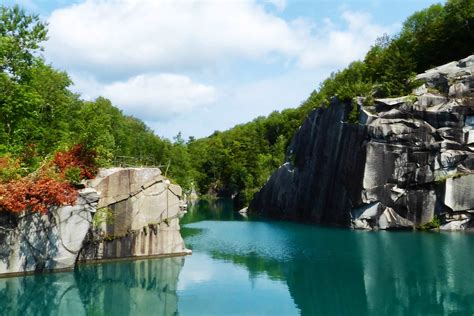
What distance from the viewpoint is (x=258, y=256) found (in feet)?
115

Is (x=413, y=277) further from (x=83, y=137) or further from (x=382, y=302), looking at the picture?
(x=83, y=137)

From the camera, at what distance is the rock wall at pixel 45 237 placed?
26.0 m

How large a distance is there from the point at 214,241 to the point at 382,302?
23.2 meters

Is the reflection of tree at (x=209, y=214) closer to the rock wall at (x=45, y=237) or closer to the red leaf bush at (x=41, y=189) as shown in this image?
the rock wall at (x=45, y=237)

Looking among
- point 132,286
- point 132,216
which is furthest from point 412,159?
point 132,286

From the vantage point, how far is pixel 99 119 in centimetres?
4897

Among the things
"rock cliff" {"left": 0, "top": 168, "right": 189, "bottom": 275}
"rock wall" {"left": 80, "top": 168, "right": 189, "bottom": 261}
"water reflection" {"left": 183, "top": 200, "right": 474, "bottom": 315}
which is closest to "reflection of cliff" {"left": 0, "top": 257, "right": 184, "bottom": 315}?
"rock cliff" {"left": 0, "top": 168, "right": 189, "bottom": 275}

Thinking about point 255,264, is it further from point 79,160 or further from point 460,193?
point 460,193

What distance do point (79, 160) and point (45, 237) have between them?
540cm

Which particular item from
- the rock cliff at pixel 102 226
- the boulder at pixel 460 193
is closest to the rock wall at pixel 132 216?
the rock cliff at pixel 102 226

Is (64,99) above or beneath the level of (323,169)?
above

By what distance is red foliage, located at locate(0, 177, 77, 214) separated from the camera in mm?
25078

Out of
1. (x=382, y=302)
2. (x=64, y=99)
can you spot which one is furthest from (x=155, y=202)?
(x=64, y=99)

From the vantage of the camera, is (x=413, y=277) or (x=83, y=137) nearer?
(x=413, y=277)
